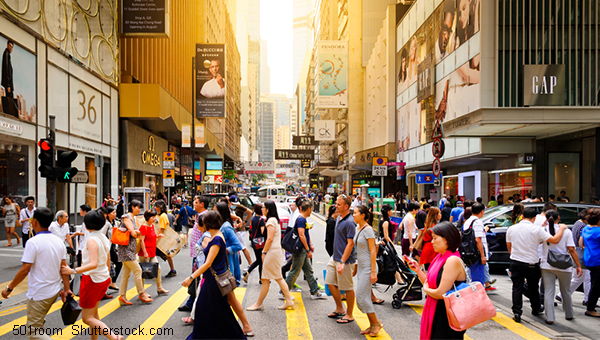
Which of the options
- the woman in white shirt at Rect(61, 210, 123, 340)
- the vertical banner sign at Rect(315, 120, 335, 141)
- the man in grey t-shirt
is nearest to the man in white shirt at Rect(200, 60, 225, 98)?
the vertical banner sign at Rect(315, 120, 335, 141)

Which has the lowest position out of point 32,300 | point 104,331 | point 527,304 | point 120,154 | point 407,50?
point 527,304

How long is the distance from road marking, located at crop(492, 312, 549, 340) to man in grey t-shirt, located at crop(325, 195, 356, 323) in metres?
2.32

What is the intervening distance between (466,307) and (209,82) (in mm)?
31896

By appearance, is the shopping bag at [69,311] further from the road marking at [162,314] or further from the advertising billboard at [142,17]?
the advertising billboard at [142,17]

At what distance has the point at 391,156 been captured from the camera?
132ft

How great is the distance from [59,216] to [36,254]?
173 inches

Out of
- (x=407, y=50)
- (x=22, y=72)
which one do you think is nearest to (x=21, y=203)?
(x=22, y=72)

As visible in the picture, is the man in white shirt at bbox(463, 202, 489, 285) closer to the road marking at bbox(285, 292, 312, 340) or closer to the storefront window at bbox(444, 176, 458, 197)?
the road marking at bbox(285, 292, 312, 340)

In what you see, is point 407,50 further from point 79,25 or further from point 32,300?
point 32,300

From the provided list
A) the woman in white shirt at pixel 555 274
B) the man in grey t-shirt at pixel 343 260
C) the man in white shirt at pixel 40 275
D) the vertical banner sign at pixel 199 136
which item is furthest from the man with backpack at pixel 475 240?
the vertical banner sign at pixel 199 136

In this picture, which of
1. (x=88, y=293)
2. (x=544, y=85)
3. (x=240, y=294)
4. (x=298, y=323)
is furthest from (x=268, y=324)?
(x=544, y=85)

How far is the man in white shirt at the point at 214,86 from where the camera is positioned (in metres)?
33.3

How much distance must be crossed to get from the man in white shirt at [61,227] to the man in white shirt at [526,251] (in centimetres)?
804

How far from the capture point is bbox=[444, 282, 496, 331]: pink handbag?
137 inches
